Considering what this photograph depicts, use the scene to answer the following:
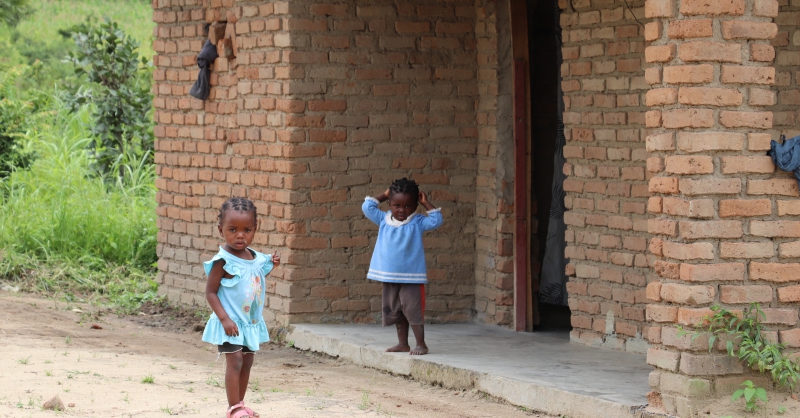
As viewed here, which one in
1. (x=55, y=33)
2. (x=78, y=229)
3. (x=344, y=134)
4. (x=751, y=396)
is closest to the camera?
(x=751, y=396)

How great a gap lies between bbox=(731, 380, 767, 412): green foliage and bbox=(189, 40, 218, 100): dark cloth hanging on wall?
5.08 m

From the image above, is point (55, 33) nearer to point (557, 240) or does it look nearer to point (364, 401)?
point (557, 240)

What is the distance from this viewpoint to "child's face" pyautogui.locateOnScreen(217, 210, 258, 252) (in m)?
5.11

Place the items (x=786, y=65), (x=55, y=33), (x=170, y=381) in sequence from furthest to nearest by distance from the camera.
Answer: (x=55, y=33) < (x=170, y=381) < (x=786, y=65)

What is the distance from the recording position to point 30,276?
10297 millimetres

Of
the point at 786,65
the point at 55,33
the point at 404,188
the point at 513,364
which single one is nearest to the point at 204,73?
the point at 404,188

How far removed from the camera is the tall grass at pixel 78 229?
33.6ft

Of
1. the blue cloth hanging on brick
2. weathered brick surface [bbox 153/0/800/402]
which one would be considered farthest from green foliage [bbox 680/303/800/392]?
the blue cloth hanging on brick

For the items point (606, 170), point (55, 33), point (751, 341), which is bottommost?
point (751, 341)

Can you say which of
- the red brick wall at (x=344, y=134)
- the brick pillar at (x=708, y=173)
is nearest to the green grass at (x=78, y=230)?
the red brick wall at (x=344, y=134)

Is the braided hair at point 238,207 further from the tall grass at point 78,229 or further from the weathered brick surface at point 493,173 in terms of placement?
the tall grass at point 78,229

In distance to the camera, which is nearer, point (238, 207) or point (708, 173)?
point (708, 173)

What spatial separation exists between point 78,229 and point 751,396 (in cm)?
785

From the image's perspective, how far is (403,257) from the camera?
676cm
